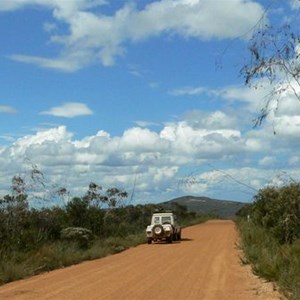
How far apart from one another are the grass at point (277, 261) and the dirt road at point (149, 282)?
15.0 inches

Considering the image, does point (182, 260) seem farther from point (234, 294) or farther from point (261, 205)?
point (234, 294)

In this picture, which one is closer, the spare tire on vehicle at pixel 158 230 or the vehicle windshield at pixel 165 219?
the spare tire on vehicle at pixel 158 230

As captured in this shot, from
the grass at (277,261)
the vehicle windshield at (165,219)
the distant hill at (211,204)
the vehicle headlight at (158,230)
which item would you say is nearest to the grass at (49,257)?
the vehicle headlight at (158,230)

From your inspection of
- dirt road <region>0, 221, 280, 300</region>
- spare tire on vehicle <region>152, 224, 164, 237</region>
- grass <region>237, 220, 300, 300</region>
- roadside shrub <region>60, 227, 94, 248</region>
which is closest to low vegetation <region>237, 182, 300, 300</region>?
grass <region>237, 220, 300, 300</region>

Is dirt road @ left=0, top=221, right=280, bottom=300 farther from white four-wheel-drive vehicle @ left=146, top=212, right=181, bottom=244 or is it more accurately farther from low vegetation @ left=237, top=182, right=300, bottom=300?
white four-wheel-drive vehicle @ left=146, top=212, right=181, bottom=244

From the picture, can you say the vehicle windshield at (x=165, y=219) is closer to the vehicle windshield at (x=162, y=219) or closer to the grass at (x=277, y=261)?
the vehicle windshield at (x=162, y=219)

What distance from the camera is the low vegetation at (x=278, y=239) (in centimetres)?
1558

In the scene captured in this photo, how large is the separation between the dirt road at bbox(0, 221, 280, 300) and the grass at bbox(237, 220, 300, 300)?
0.38 m

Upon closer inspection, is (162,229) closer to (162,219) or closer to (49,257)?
(162,219)

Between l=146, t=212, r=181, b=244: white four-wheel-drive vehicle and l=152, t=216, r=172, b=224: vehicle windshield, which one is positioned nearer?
l=146, t=212, r=181, b=244: white four-wheel-drive vehicle

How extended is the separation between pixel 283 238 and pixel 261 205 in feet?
21.1

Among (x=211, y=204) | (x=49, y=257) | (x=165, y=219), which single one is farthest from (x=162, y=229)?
(x=49, y=257)

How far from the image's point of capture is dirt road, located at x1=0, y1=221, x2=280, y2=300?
15457 mm

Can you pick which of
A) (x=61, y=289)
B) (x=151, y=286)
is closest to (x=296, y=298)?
(x=151, y=286)
